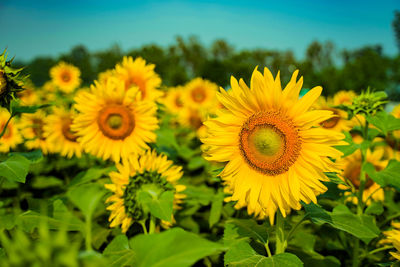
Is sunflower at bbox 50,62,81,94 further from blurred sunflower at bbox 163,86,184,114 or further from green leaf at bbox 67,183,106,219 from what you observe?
green leaf at bbox 67,183,106,219

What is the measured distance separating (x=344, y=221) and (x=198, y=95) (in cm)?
481

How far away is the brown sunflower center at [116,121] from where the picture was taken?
2.66m

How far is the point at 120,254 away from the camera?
1.48m

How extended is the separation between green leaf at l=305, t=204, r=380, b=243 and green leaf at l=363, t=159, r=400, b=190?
0.73ft

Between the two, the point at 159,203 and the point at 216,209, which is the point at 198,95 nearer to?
the point at 216,209

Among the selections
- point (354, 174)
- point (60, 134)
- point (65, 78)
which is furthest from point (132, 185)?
point (65, 78)

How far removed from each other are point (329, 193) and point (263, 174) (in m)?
0.63

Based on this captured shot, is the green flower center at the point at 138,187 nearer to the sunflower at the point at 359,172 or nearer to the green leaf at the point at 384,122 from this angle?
the green leaf at the point at 384,122

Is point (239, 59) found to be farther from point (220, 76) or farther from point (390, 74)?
point (390, 74)

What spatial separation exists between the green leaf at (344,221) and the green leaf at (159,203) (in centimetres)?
69

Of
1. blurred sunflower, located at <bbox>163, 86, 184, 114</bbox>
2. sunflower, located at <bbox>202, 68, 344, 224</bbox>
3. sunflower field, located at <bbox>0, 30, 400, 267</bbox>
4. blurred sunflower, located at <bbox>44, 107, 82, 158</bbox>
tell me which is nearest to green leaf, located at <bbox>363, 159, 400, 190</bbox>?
sunflower field, located at <bbox>0, 30, 400, 267</bbox>

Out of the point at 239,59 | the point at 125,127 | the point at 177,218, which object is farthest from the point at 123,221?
Answer: the point at 239,59

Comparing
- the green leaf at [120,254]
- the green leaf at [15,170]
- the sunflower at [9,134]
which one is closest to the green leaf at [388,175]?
the green leaf at [120,254]

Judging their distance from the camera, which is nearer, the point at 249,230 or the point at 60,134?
the point at 249,230
